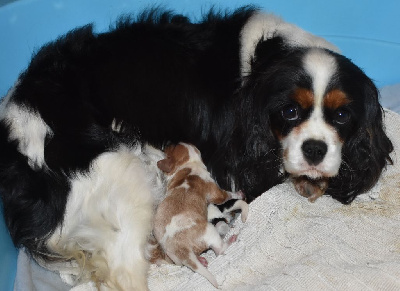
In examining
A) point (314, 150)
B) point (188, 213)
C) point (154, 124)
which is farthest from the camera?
point (154, 124)

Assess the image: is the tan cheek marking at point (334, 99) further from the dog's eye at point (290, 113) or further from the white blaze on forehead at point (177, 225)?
the white blaze on forehead at point (177, 225)

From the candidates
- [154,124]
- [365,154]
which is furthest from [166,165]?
[365,154]

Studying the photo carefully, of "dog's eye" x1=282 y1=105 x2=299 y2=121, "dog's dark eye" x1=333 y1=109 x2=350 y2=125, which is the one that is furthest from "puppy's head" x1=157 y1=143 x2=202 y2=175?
"dog's dark eye" x1=333 y1=109 x2=350 y2=125

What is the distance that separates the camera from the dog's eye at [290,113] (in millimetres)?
2799

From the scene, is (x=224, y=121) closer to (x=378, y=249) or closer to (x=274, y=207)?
(x=274, y=207)

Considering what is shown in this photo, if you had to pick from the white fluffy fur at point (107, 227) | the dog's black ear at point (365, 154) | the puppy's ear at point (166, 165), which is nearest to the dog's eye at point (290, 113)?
the dog's black ear at point (365, 154)

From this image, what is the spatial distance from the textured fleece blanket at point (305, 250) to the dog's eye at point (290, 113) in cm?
55

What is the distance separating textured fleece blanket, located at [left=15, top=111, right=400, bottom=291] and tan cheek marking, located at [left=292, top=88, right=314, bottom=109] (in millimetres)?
658

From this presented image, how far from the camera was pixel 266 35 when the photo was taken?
3.21 metres

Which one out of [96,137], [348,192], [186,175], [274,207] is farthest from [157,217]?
[348,192]

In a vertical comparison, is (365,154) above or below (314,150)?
below

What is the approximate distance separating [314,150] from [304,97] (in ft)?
0.82

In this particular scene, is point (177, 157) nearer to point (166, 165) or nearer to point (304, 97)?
point (166, 165)

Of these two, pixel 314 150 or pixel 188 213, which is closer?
pixel 314 150
